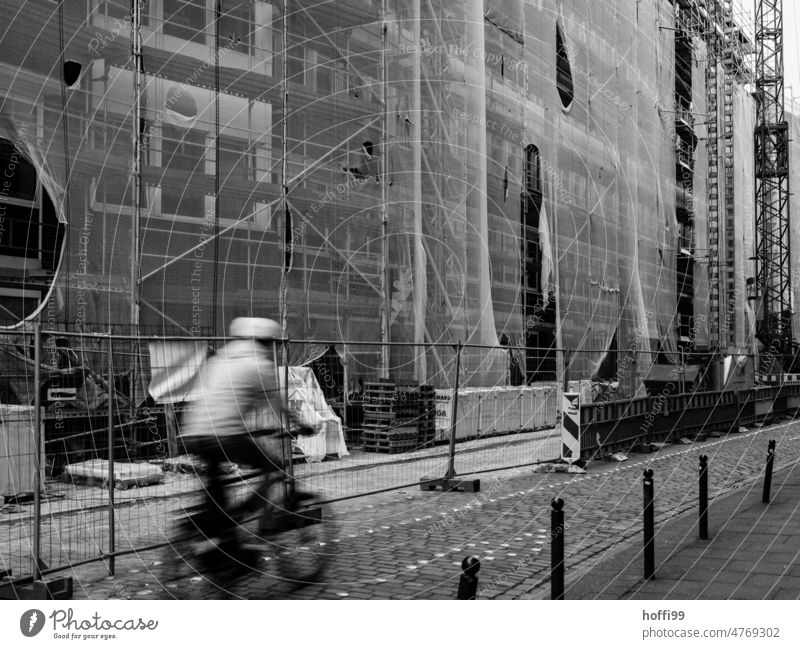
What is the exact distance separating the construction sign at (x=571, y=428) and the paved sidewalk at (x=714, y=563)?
11.3 feet

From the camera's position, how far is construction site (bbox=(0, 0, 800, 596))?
31.1ft

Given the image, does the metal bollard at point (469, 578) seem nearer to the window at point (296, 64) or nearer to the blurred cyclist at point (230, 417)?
the blurred cyclist at point (230, 417)

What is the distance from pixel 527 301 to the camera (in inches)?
751

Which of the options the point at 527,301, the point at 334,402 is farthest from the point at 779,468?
the point at 527,301

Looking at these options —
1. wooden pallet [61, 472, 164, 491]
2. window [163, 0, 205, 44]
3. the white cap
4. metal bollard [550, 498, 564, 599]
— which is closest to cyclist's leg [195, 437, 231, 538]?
the white cap

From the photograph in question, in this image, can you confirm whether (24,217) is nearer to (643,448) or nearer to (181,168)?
(181,168)

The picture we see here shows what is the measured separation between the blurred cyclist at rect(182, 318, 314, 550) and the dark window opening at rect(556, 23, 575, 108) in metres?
16.0

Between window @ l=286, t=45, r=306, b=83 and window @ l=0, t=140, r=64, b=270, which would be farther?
window @ l=286, t=45, r=306, b=83

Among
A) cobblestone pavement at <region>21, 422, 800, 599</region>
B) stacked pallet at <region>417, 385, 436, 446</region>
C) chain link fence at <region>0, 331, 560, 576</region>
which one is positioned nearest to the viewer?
cobblestone pavement at <region>21, 422, 800, 599</region>

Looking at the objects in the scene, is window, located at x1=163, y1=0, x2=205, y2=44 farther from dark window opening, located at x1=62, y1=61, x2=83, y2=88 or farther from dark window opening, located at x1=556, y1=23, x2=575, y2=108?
dark window opening, located at x1=556, y1=23, x2=575, y2=108

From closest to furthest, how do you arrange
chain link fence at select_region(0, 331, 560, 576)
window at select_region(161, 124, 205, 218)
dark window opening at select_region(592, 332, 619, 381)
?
chain link fence at select_region(0, 331, 560, 576) → window at select_region(161, 124, 205, 218) → dark window opening at select_region(592, 332, 619, 381)

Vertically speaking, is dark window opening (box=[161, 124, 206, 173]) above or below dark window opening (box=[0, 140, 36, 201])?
above

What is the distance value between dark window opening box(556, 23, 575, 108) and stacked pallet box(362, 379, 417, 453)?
954 cm

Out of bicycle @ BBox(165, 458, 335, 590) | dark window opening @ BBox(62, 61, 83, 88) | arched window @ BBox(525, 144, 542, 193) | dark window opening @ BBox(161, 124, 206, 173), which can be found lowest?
bicycle @ BBox(165, 458, 335, 590)
